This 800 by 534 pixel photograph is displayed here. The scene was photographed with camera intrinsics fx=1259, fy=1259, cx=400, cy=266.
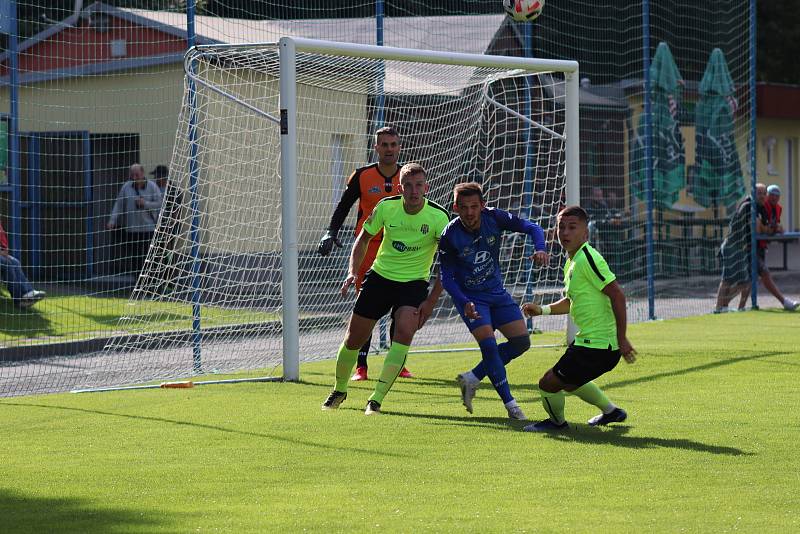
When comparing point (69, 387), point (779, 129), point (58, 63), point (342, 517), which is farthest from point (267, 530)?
point (779, 129)

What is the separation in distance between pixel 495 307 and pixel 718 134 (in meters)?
16.7

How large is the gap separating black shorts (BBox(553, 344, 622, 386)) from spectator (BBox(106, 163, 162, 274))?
8.60 metres

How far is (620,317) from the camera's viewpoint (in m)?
8.07

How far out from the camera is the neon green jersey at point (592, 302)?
27.2ft

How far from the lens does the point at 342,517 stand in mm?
5988

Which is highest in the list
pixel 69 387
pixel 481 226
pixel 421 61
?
pixel 421 61

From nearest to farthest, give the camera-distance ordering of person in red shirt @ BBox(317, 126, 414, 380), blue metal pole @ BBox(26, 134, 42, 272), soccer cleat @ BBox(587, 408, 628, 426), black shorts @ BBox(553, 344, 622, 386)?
black shorts @ BBox(553, 344, 622, 386) → soccer cleat @ BBox(587, 408, 628, 426) → person in red shirt @ BBox(317, 126, 414, 380) → blue metal pole @ BBox(26, 134, 42, 272)

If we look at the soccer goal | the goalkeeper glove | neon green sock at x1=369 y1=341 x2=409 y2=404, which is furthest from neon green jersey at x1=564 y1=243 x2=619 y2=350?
the soccer goal

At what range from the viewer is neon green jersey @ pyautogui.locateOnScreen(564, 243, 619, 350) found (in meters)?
8.28

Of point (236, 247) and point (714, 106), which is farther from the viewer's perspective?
point (714, 106)

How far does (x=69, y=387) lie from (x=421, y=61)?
467 centimetres

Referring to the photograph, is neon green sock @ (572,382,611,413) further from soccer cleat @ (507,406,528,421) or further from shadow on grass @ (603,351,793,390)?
shadow on grass @ (603,351,793,390)

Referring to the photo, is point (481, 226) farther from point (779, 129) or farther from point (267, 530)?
point (779, 129)

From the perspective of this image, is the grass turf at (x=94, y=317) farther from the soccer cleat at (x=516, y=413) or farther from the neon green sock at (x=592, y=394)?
the neon green sock at (x=592, y=394)
